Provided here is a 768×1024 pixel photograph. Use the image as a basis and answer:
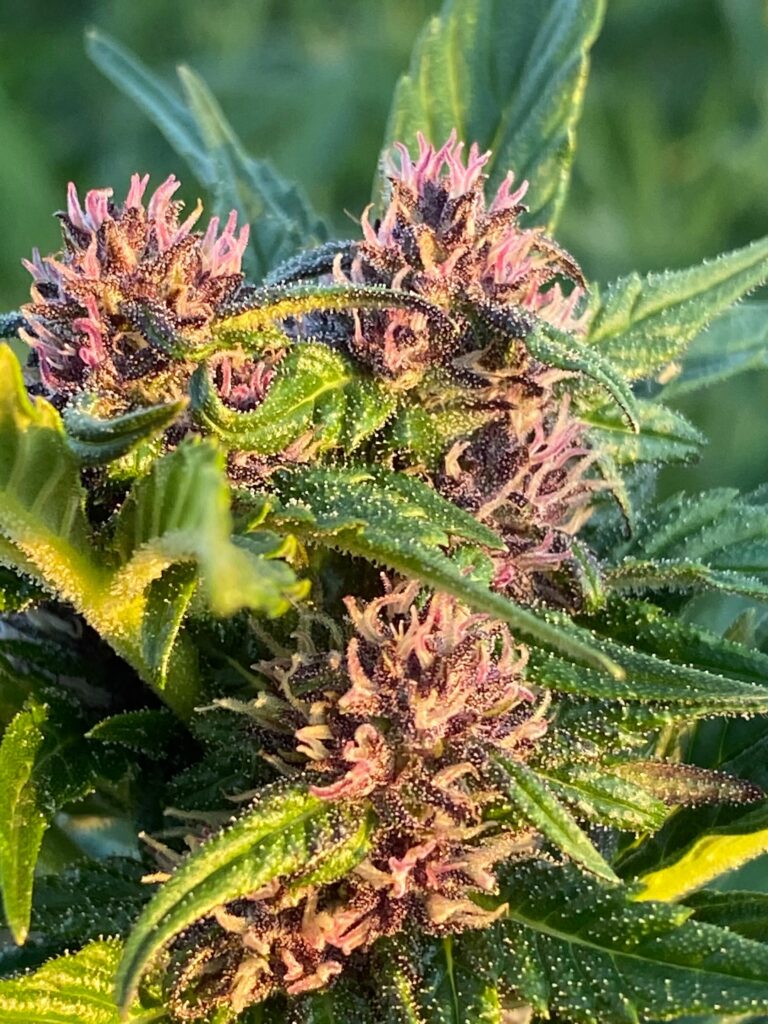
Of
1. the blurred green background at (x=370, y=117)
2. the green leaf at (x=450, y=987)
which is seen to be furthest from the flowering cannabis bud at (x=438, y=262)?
the blurred green background at (x=370, y=117)

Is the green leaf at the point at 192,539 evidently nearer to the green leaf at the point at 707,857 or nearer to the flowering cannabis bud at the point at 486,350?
the flowering cannabis bud at the point at 486,350

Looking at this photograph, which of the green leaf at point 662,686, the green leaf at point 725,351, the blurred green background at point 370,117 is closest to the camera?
the green leaf at point 662,686

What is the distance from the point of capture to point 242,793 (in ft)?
2.59

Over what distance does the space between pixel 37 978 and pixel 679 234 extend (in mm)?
2825

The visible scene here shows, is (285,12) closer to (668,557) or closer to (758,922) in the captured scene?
(668,557)

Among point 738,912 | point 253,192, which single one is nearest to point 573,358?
point 738,912

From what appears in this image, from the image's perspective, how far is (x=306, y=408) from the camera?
0.76 m

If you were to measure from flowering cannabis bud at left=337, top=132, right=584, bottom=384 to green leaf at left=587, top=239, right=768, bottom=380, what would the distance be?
21 cm

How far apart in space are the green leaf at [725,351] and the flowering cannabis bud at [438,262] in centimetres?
39

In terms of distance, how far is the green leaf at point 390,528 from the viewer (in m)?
0.59

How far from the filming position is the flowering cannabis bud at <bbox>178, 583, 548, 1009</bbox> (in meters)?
0.74

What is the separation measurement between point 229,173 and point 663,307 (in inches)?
20.6

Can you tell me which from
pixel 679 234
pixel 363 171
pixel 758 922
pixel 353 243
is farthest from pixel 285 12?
pixel 758 922

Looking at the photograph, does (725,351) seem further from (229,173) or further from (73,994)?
(73,994)
